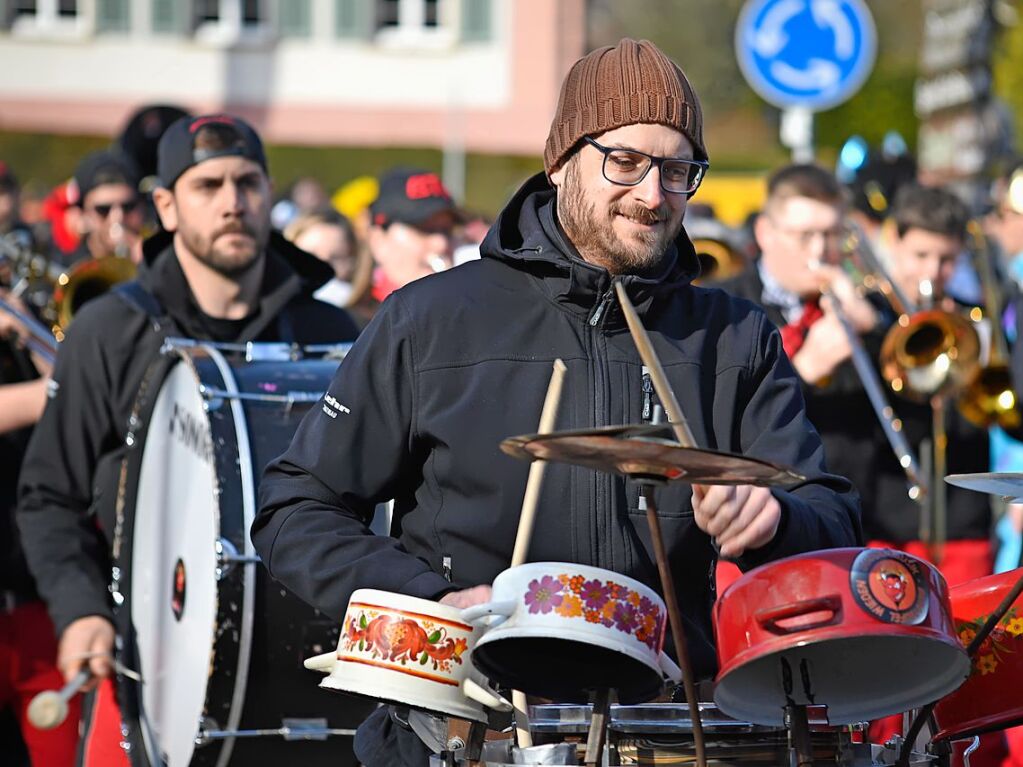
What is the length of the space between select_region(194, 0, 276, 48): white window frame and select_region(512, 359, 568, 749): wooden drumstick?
32.9m

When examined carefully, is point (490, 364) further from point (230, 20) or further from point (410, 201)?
point (230, 20)

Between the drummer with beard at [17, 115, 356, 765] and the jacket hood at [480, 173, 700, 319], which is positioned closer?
the jacket hood at [480, 173, 700, 319]

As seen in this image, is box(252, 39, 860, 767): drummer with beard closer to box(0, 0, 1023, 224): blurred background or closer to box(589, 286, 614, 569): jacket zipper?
box(589, 286, 614, 569): jacket zipper

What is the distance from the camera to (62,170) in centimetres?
3073

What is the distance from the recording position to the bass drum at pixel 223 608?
486cm

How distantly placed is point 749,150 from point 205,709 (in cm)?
3540

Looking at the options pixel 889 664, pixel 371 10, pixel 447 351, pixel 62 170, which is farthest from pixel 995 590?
pixel 371 10

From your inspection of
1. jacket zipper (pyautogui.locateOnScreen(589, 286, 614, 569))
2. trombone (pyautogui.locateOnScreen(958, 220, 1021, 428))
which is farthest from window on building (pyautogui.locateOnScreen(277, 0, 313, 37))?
jacket zipper (pyautogui.locateOnScreen(589, 286, 614, 569))

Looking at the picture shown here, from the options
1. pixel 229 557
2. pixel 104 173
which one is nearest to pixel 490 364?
pixel 229 557

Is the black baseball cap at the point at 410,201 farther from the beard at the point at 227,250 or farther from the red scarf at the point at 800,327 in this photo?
the beard at the point at 227,250

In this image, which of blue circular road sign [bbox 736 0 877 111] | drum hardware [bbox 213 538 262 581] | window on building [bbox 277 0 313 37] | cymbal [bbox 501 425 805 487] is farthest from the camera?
window on building [bbox 277 0 313 37]

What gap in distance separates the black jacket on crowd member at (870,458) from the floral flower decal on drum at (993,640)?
381cm

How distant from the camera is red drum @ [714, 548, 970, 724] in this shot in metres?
2.84

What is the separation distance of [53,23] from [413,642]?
1341 inches
